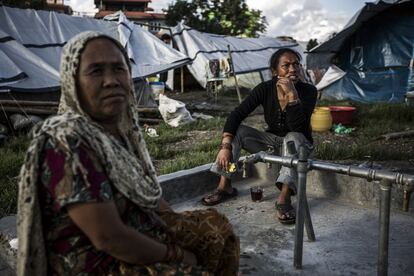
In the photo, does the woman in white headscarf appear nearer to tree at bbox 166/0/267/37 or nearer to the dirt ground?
the dirt ground

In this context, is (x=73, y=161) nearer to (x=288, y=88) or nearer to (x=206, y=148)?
(x=288, y=88)

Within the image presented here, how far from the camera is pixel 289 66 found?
3498 millimetres

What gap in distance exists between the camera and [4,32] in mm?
8008

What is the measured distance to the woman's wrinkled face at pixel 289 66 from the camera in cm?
348

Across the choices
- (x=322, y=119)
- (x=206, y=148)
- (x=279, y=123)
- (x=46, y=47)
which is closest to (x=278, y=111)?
(x=279, y=123)

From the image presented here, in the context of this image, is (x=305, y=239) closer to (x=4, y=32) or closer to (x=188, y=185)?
(x=188, y=185)

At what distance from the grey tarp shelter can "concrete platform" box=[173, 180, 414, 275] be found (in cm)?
787

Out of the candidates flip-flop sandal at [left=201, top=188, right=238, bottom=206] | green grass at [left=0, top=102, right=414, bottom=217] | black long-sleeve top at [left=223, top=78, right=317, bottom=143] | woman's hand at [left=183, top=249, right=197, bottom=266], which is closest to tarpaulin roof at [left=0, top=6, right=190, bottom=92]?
green grass at [left=0, top=102, right=414, bottom=217]

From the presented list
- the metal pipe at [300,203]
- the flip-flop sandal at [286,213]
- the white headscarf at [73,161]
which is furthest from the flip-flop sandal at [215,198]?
the white headscarf at [73,161]

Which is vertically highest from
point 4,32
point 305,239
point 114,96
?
point 4,32

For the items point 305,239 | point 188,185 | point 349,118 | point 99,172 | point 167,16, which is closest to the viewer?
point 99,172

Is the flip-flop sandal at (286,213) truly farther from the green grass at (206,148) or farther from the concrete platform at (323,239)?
the green grass at (206,148)

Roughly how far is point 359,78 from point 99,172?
1177 cm

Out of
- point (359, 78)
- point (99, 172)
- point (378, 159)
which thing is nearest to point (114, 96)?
point (99, 172)
